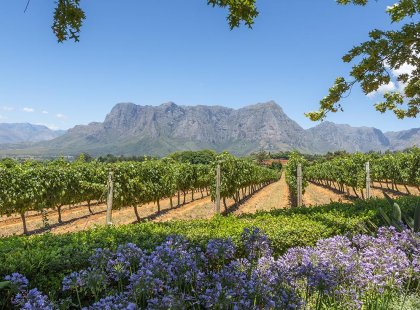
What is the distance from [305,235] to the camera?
6504 millimetres

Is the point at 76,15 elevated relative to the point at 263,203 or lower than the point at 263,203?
elevated

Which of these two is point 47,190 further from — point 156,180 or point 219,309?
point 219,309

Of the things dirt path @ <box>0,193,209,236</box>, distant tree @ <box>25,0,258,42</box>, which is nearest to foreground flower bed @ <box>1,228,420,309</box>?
distant tree @ <box>25,0,258,42</box>

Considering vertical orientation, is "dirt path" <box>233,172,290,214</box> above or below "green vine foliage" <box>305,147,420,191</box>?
below

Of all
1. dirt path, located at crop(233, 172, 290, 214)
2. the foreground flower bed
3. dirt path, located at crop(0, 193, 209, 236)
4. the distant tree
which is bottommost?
dirt path, located at crop(233, 172, 290, 214)

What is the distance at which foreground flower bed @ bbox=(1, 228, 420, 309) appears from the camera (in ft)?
9.93

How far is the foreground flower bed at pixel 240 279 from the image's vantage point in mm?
3025

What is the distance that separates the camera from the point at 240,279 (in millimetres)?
3297

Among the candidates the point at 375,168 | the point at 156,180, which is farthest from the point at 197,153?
the point at 156,180

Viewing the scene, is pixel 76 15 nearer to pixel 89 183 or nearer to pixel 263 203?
pixel 89 183

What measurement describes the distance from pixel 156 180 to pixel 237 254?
16880 millimetres

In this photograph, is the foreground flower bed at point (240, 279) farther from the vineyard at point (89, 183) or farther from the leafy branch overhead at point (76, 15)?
the vineyard at point (89, 183)

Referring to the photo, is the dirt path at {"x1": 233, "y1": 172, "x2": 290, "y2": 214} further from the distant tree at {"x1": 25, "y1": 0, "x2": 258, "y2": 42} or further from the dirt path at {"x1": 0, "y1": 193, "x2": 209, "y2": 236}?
the distant tree at {"x1": 25, "y1": 0, "x2": 258, "y2": 42}

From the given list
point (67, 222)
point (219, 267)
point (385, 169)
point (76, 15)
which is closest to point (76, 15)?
point (76, 15)
